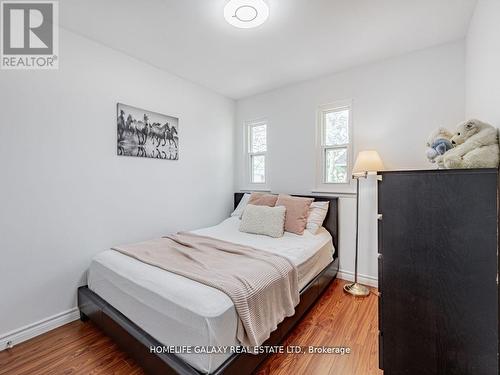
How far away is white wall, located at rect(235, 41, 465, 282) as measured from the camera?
2342 millimetres

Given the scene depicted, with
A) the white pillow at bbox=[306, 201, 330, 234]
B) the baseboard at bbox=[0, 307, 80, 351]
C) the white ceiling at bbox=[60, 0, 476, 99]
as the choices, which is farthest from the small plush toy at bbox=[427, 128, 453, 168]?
the baseboard at bbox=[0, 307, 80, 351]

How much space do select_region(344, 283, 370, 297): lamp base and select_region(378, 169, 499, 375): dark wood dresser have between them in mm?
1262

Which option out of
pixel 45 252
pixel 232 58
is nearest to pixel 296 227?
pixel 232 58

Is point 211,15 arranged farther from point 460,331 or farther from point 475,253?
point 460,331

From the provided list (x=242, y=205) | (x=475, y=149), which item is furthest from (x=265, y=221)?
(x=475, y=149)

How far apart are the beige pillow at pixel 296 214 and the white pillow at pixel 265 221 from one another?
78 millimetres

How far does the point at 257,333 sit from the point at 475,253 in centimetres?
118

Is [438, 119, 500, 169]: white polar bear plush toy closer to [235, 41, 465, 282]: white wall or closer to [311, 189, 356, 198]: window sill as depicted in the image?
[235, 41, 465, 282]: white wall

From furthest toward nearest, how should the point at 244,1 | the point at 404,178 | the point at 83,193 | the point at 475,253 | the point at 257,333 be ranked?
the point at 83,193
the point at 244,1
the point at 257,333
the point at 404,178
the point at 475,253

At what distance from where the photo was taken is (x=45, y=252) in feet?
6.47

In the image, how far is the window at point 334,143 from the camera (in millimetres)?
2912

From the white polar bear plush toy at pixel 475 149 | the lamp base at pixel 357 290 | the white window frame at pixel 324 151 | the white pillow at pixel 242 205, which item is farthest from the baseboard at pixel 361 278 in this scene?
the white polar bear plush toy at pixel 475 149

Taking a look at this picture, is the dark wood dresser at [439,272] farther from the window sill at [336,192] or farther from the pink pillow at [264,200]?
the pink pillow at [264,200]

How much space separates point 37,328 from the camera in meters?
1.91
